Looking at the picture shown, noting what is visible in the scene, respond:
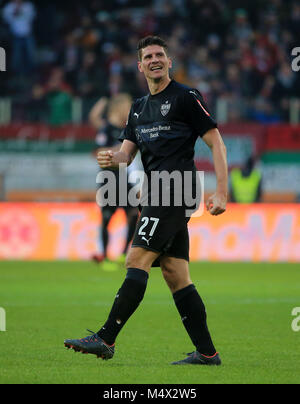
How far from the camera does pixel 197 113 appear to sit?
6328 millimetres

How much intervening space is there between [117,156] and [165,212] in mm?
542

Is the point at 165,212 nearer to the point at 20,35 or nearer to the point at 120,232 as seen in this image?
the point at 120,232

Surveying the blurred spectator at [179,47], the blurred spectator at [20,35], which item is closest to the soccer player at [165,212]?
the blurred spectator at [179,47]

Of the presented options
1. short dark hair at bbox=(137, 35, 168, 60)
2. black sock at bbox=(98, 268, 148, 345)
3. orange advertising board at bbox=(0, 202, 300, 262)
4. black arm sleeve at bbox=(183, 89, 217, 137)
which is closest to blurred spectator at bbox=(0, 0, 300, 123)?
orange advertising board at bbox=(0, 202, 300, 262)

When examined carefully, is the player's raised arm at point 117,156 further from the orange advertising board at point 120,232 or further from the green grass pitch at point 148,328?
the orange advertising board at point 120,232

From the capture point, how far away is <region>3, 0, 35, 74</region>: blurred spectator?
72.2 feet

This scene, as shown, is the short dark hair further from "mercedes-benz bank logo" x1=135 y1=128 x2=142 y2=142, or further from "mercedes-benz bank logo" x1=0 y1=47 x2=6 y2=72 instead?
"mercedes-benz bank logo" x1=0 y1=47 x2=6 y2=72

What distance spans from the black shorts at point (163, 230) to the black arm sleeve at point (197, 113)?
54cm

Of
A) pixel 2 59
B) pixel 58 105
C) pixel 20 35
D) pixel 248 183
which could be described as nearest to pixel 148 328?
pixel 248 183

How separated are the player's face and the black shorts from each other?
872 mm

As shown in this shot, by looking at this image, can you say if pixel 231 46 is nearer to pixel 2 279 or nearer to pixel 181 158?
pixel 2 279

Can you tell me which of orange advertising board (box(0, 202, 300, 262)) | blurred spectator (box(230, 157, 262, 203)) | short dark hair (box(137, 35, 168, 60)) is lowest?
orange advertising board (box(0, 202, 300, 262))
